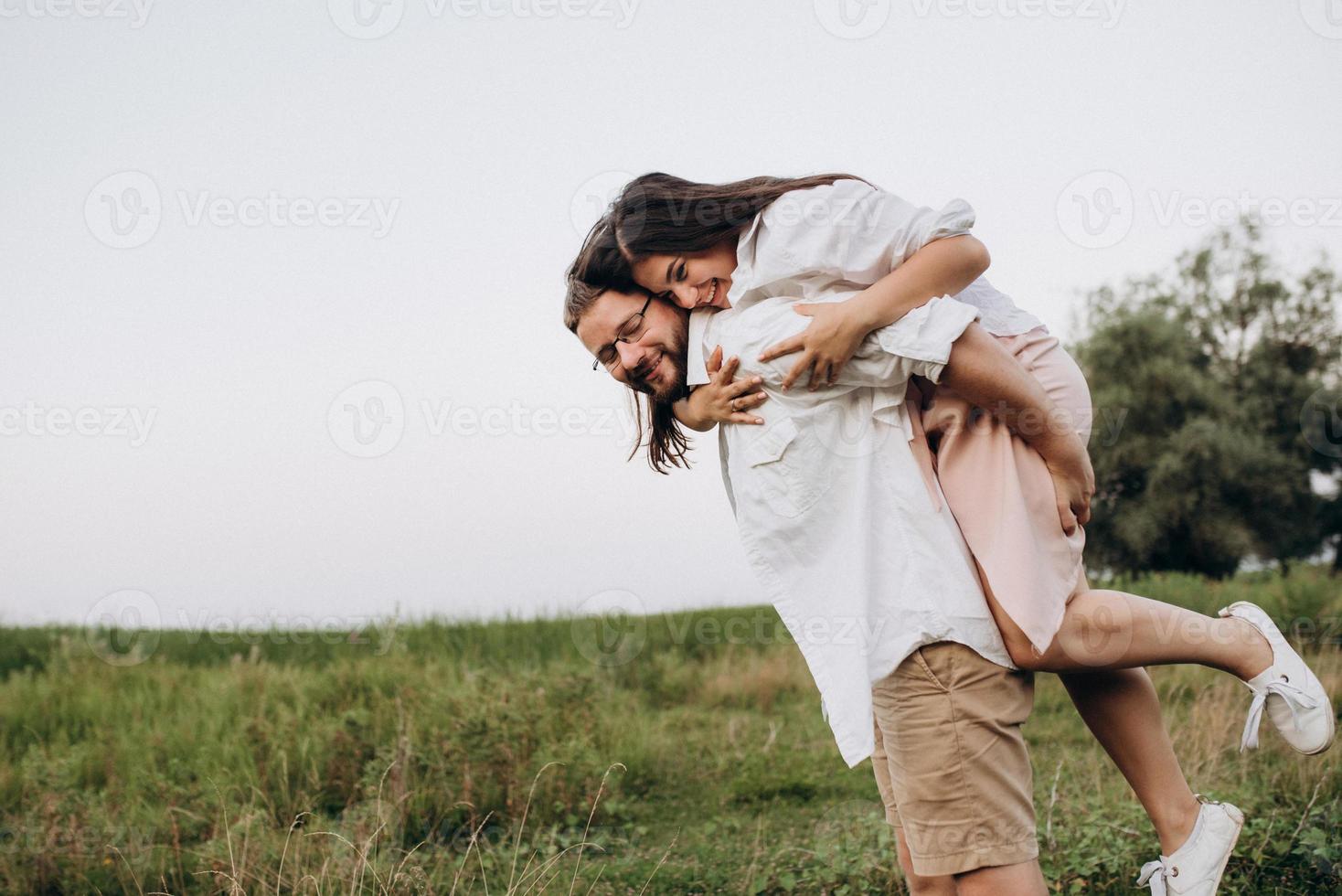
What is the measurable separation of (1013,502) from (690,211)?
97 cm

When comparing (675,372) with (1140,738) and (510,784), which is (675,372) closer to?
(1140,738)

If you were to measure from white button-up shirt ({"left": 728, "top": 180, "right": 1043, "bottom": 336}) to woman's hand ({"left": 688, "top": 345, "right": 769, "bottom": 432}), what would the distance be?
176mm

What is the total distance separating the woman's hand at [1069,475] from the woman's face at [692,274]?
32.1 inches

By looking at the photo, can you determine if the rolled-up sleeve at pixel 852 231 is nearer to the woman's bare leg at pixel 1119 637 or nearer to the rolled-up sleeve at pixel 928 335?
the rolled-up sleeve at pixel 928 335

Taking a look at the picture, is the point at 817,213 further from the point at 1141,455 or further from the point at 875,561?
the point at 1141,455

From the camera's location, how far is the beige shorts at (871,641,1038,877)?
1.97 metres

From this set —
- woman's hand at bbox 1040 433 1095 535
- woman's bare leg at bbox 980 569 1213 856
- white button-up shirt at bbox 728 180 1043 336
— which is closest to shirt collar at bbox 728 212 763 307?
white button-up shirt at bbox 728 180 1043 336

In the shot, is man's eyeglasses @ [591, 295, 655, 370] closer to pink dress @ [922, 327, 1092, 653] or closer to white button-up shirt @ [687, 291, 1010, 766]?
white button-up shirt @ [687, 291, 1010, 766]

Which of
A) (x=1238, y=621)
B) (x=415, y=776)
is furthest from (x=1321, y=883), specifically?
(x=415, y=776)

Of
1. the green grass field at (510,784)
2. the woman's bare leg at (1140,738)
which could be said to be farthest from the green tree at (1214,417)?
the woman's bare leg at (1140,738)

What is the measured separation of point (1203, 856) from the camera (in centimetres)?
235

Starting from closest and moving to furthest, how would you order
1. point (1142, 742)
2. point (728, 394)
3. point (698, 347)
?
point (728, 394) → point (698, 347) → point (1142, 742)

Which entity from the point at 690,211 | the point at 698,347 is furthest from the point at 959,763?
the point at 690,211

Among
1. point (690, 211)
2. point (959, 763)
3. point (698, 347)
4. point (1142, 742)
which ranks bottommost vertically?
point (1142, 742)
